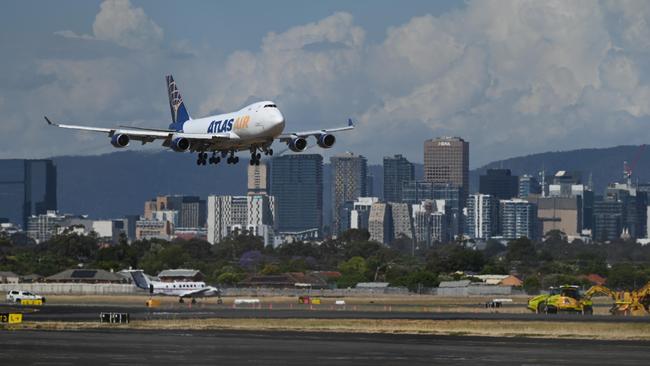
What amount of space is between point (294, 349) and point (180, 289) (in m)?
105

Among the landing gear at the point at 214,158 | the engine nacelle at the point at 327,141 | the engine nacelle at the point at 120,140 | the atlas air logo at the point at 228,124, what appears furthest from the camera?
the landing gear at the point at 214,158

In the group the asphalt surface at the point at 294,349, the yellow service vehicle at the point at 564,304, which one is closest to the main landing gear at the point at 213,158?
the asphalt surface at the point at 294,349

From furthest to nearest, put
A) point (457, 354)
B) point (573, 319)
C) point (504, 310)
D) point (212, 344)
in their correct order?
point (504, 310), point (573, 319), point (212, 344), point (457, 354)

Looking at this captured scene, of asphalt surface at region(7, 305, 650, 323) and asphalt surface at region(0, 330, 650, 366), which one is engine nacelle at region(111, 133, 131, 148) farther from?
asphalt surface at region(0, 330, 650, 366)

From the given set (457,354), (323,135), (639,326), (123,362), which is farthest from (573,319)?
(123,362)

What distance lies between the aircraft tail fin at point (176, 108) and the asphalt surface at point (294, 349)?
140 ft

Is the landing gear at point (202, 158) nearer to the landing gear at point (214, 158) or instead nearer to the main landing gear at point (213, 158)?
the main landing gear at point (213, 158)

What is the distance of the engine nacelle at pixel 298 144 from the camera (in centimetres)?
11494

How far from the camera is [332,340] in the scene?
86.6 meters

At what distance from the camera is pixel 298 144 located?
115125mm

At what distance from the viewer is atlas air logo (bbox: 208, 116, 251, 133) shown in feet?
370

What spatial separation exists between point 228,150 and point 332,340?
109ft

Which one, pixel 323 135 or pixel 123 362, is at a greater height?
pixel 323 135

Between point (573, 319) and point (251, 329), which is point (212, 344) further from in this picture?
point (573, 319)
